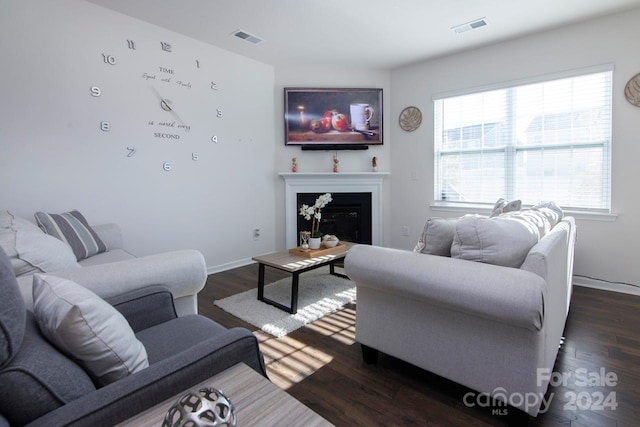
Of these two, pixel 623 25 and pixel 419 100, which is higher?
pixel 623 25

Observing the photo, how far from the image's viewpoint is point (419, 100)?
446 cm

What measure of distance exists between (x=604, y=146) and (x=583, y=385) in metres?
2.55

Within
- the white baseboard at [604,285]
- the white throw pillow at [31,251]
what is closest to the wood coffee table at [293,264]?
the white throw pillow at [31,251]

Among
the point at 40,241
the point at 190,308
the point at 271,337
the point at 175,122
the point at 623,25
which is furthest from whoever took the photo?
the point at 175,122

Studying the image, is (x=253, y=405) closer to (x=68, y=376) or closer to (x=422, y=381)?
(x=68, y=376)

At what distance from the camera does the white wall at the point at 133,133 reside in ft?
8.50

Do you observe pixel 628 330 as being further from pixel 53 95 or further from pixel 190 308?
pixel 53 95

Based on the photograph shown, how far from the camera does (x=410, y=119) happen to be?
14.9 ft

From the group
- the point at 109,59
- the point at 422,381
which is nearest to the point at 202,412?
the point at 422,381

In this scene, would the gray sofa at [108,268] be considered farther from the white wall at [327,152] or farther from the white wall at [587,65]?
the white wall at [587,65]

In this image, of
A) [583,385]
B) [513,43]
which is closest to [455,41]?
[513,43]

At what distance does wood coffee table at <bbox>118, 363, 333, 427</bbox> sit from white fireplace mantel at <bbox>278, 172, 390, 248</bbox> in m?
3.64

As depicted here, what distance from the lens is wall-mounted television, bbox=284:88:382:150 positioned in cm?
452

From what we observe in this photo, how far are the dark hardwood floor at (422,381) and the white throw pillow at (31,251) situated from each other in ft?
3.84
